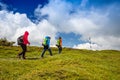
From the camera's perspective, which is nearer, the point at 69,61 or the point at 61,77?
the point at 61,77

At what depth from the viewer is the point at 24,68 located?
22406 mm

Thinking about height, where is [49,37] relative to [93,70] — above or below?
above

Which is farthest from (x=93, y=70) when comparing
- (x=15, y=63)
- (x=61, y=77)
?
(x=15, y=63)

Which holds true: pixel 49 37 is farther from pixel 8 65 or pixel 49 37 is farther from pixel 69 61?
pixel 8 65

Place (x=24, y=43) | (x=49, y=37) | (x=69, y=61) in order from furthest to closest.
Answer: (x=49, y=37) → (x=24, y=43) → (x=69, y=61)

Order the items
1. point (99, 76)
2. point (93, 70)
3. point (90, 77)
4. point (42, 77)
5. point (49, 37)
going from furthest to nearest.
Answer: point (49, 37) → point (93, 70) → point (99, 76) → point (90, 77) → point (42, 77)

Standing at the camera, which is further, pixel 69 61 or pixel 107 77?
pixel 69 61

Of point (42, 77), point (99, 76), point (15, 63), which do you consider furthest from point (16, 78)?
point (99, 76)

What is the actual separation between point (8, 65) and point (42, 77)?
4.91 m

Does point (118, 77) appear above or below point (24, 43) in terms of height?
below

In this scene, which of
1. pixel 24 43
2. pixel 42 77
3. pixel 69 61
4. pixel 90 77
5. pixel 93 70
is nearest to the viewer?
pixel 42 77

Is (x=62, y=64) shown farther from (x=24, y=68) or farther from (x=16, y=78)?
(x=16, y=78)

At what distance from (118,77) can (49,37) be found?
39.4 feet

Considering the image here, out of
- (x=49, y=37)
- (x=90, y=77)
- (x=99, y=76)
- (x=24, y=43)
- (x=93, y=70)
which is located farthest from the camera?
(x=49, y=37)
